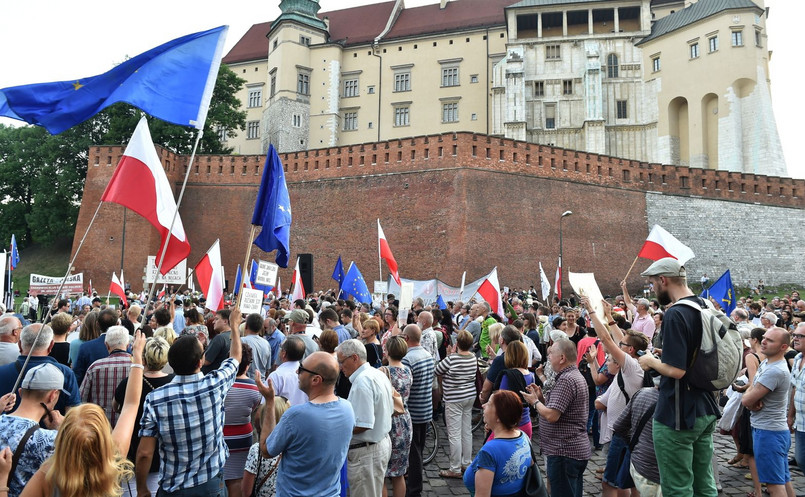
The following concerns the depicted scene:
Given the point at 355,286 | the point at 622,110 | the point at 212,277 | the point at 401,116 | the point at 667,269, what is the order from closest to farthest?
the point at 667,269
the point at 212,277
the point at 355,286
the point at 622,110
the point at 401,116

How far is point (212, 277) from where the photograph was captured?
1133 cm

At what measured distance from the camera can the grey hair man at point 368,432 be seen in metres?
4.48

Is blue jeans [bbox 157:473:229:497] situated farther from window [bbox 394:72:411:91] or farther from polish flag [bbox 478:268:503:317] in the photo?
window [bbox 394:72:411:91]

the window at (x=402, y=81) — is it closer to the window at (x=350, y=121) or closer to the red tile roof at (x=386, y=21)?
the red tile roof at (x=386, y=21)

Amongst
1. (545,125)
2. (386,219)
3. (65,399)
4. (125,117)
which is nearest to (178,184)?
(125,117)

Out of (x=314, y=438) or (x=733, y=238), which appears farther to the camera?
(x=733, y=238)

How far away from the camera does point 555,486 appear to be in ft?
15.9

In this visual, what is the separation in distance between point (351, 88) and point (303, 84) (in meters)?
4.29

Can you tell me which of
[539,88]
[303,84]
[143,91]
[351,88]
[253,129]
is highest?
[351,88]

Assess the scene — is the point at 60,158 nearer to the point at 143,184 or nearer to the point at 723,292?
the point at 143,184

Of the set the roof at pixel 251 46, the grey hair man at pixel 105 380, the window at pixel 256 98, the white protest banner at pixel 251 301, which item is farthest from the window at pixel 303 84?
the grey hair man at pixel 105 380

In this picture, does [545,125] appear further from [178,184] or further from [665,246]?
[665,246]

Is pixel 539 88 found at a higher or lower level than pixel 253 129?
higher

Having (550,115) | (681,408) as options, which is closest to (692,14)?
(550,115)
